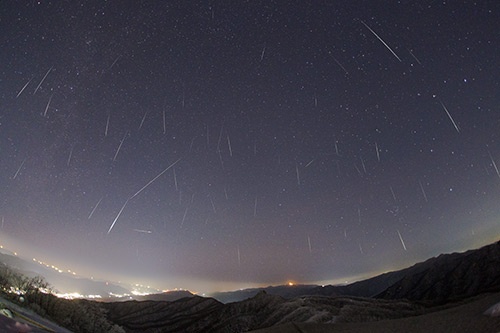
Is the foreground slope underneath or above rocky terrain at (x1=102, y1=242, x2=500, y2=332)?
above

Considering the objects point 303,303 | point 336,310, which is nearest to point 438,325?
point 336,310

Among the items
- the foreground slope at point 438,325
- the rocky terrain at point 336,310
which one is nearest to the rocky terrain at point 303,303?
the rocky terrain at point 336,310

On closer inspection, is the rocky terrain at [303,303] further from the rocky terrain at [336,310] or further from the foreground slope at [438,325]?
the foreground slope at [438,325]

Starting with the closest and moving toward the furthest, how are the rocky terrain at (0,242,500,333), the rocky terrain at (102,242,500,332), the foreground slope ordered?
the foreground slope
the rocky terrain at (0,242,500,333)
the rocky terrain at (102,242,500,332)

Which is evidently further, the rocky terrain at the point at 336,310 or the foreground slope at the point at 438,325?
the rocky terrain at the point at 336,310

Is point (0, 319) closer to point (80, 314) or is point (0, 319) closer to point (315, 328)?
point (315, 328)

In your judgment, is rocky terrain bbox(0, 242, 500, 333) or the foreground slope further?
rocky terrain bbox(0, 242, 500, 333)

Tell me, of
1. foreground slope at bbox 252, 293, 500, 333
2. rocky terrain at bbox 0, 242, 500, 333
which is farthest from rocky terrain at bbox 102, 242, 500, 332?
foreground slope at bbox 252, 293, 500, 333

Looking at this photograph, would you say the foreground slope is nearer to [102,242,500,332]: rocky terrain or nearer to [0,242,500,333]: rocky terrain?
[0,242,500,333]: rocky terrain

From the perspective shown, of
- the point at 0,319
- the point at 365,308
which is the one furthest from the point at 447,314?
the point at 365,308

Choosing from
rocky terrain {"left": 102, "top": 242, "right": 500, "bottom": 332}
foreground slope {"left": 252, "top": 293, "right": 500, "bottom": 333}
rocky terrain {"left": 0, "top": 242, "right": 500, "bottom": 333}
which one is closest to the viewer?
foreground slope {"left": 252, "top": 293, "right": 500, "bottom": 333}

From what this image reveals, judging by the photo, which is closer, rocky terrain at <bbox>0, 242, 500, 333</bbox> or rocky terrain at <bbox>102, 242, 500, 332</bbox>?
rocky terrain at <bbox>0, 242, 500, 333</bbox>
